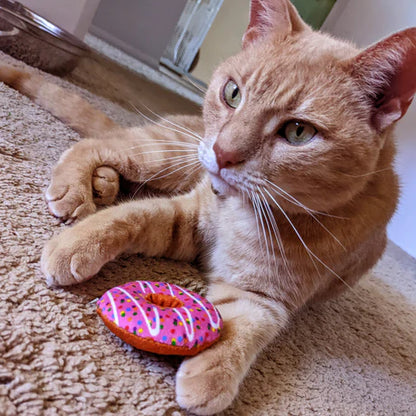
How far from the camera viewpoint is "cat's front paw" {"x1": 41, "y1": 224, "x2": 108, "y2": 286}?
0.74m

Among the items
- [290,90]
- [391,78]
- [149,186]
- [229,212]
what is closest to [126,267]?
[229,212]

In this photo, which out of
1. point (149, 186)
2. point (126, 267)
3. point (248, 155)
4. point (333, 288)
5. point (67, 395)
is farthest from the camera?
point (149, 186)

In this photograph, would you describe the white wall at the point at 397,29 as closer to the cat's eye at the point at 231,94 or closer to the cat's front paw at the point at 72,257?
the cat's eye at the point at 231,94

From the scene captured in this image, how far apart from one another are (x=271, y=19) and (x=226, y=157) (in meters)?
0.42

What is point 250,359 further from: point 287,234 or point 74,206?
point 74,206

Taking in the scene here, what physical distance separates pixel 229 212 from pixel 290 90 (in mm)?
372

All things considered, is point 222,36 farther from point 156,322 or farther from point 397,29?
point 156,322

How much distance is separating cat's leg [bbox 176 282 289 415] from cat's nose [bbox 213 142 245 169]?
1.10ft

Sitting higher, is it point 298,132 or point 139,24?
point 298,132

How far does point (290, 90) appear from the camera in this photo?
0.82 m

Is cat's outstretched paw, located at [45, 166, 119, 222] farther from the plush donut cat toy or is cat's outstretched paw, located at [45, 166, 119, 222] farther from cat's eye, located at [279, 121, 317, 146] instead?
cat's eye, located at [279, 121, 317, 146]

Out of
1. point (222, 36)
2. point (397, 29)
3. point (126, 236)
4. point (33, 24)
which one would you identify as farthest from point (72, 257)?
point (222, 36)

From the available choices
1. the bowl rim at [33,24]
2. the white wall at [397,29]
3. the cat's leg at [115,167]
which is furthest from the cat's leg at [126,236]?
the white wall at [397,29]

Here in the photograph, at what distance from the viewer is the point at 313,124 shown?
2.63ft
